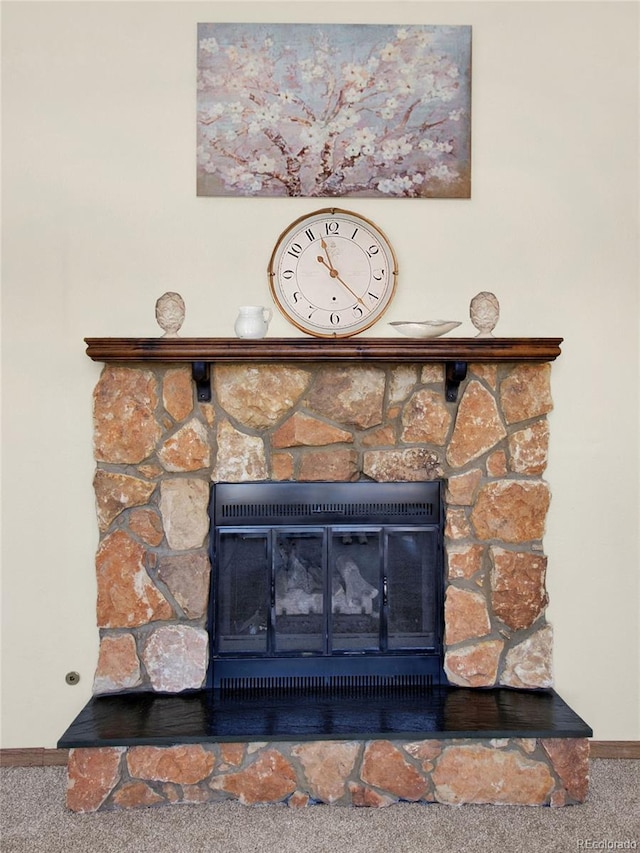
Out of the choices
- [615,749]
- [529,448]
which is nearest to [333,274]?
[529,448]

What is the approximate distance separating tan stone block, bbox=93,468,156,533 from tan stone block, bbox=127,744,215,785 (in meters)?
0.74

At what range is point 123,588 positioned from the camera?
2.26m

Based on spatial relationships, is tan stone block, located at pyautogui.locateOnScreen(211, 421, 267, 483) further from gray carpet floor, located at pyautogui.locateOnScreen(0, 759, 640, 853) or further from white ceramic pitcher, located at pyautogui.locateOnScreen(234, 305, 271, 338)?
gray carpet floor, located at pyautogui.locateOnScreen(0, 759, 640, 853)

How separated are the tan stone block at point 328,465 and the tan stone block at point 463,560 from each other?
46 cm

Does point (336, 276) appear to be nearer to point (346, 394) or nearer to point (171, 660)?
point (346, 394)

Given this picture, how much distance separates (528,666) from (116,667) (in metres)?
1.45

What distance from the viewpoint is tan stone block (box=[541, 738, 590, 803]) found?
6.60 feet

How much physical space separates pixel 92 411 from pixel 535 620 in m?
1.75

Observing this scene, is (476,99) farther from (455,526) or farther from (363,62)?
(455,526)

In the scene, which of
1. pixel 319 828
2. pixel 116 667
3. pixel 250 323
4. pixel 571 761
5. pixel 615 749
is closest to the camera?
pixel 319 828

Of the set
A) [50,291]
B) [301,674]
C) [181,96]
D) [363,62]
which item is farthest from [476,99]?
[301,674]

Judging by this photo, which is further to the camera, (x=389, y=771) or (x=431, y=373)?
(x=431, y=373)

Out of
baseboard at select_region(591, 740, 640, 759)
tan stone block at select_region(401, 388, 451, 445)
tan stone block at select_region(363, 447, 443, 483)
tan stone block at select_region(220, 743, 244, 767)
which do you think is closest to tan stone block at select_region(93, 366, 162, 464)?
tan stone block at select_region(363, 447, 443, 483)

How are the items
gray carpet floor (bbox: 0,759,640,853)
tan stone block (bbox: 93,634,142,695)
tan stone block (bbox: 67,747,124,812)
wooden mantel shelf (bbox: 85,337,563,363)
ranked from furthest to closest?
tan stone block (bbox: 93,634,142,695) < wooden mantel shelf (bbox: 85,337,563,363) < tan stone block (bbox: 67,747,124,812) < gray carpet floor (bbox: 0,759,640,853)
